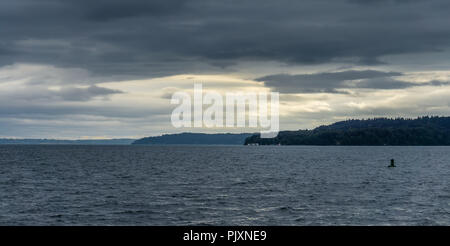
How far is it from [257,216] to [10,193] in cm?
3622

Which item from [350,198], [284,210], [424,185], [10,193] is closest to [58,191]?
[10,193]
